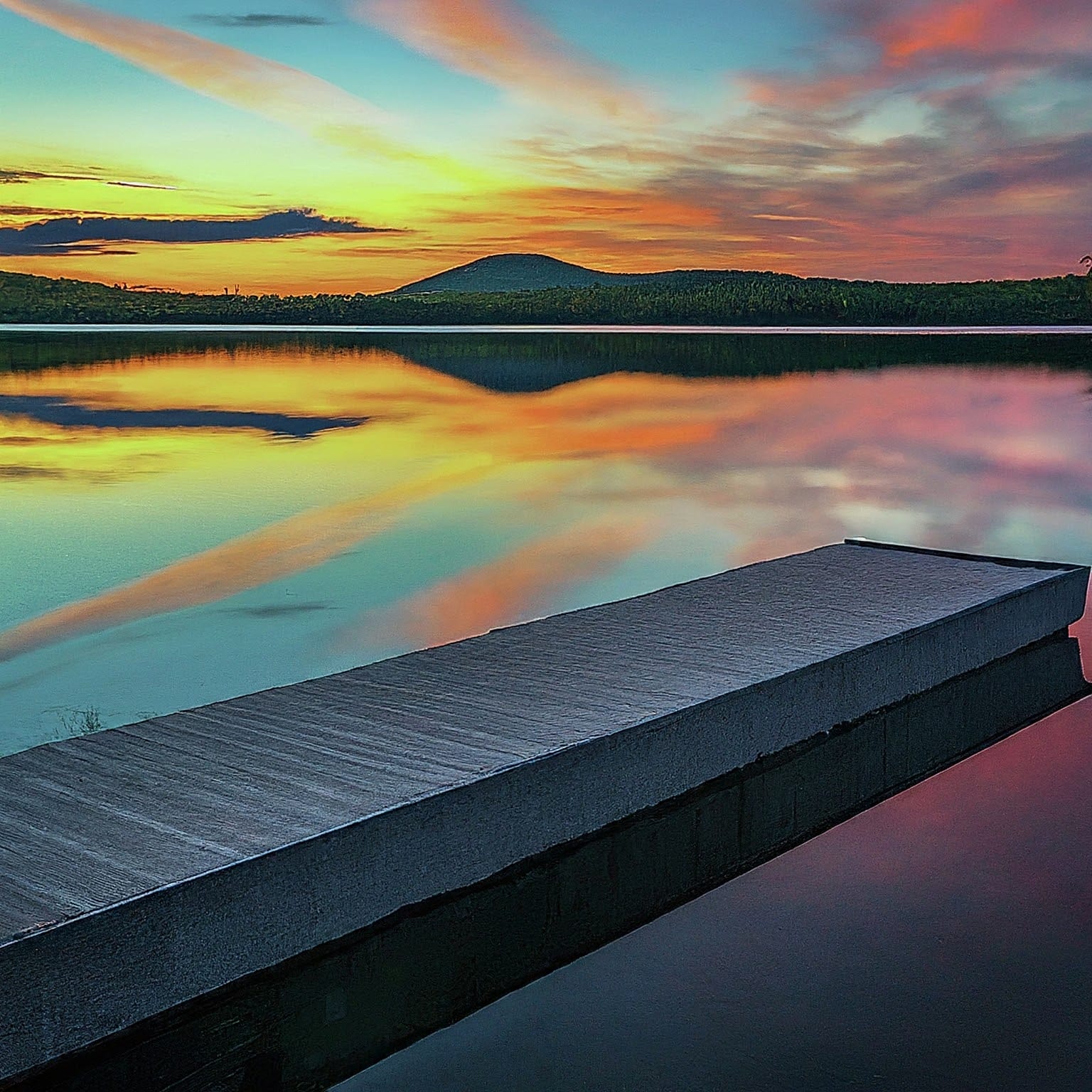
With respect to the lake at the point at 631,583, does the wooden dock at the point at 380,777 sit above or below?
above

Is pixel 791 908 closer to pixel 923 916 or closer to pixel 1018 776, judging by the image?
pixel 923 916

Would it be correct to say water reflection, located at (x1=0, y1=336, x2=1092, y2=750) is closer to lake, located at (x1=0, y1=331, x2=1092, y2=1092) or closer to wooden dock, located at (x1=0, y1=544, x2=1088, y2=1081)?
lake, located at (x1=0, y1=331, x2=1092, y2=1092)

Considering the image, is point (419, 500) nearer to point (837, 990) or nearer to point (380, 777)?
point (380, 777)

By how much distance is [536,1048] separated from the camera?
3.77 meters

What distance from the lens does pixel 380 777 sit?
13.7ft

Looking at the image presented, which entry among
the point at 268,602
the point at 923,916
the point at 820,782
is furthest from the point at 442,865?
the point at 268,602

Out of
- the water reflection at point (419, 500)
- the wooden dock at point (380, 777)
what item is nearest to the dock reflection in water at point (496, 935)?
the wooden dock at point (380, 777)

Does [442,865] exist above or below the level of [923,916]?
above

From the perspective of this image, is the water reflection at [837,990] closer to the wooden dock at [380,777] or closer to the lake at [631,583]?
the lake at [631,583]

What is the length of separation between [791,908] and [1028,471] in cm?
1474

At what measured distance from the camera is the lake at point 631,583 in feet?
12.6

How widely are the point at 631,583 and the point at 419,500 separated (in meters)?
4.97

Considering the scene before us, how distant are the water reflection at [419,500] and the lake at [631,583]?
2.3 inches

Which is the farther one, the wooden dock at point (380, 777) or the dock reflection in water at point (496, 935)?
the dock reflection in water at point (496, 935)
